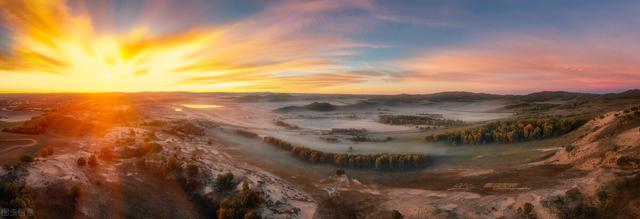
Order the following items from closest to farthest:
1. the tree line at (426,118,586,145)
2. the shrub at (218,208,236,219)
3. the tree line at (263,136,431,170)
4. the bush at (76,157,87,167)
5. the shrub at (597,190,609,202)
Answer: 1. the shrub at (597,190,609,202)
2. the shrub at (218,208,236,219)
3. the bush at (76,157,87,167)
4. the tree line at (263,136,431,170)
5. the tree line at (426,118,586,145)

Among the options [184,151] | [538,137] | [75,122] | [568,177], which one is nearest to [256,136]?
[184,151]

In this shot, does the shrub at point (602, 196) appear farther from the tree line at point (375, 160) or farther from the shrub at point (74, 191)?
the shrub at point (74, 191)

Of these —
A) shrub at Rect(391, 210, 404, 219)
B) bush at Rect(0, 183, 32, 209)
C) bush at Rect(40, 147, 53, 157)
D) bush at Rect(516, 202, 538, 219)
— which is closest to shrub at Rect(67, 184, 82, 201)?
bush at Rect(0, 183, 32, 209)

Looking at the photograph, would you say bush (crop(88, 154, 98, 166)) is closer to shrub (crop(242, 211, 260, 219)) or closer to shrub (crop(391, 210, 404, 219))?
shrub (crop(242, 211, 260, 219))

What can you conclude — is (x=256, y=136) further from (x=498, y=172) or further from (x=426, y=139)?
(x=498, y=172)

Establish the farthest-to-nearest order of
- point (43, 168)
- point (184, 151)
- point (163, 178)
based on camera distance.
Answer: point (184, 151), point (163, 178), point (43, 168)

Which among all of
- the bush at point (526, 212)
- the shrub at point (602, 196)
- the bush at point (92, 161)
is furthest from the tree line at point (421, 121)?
the bush at point (92, 161)

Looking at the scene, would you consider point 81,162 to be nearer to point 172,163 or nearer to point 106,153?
point 106,153

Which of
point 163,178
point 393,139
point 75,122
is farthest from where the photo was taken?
point 393,139

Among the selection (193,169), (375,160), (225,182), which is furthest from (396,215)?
(193,169)
